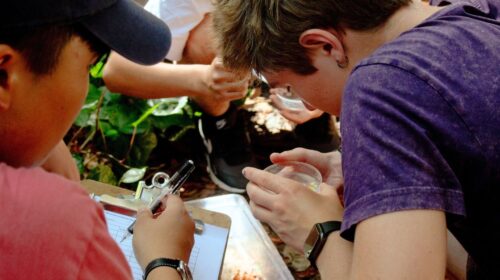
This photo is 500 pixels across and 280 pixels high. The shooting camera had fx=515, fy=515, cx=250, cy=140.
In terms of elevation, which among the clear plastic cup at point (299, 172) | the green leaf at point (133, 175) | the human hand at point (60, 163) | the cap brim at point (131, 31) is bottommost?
the green leaf at point (133, 175)

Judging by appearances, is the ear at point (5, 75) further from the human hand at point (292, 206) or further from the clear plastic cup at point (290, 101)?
the clear plastic cup at point (290, 101)

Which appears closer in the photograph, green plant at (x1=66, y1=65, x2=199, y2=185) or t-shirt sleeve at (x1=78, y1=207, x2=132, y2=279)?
t-shirt sleeve at (x1=78, y1=207, x2=132, y2=279)

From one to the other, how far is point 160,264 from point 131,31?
1.54 feet

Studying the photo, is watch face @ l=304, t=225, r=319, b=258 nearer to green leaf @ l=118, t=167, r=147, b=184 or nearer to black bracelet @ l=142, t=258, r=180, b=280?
black bracelet @ l=142, t=258, r=180, b=280

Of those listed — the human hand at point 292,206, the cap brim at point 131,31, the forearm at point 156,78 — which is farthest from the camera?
the forearm at point 156,78

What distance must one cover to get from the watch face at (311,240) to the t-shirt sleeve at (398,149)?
0.21 m

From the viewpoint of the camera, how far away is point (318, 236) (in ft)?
3.42

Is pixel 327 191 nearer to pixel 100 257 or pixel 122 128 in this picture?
pixel 100 257

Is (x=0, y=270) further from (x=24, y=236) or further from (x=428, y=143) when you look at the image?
(x=428, y=143)

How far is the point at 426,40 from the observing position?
88 cm

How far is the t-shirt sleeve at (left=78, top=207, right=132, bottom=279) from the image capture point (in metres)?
0.66

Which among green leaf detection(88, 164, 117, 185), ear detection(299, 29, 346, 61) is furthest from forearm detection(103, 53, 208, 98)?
ear detection(299, 29, 346, 61)

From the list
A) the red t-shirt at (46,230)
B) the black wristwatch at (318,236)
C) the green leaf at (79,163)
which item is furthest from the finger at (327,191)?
the green leaf at (79,163)

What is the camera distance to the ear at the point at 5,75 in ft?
2.18
